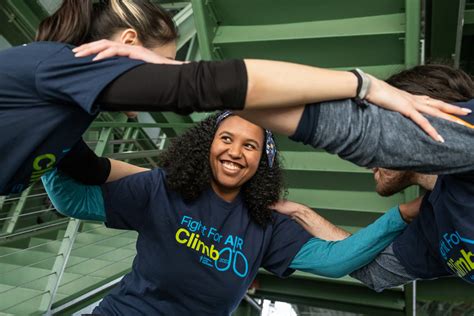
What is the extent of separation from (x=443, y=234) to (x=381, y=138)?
1.46 ft

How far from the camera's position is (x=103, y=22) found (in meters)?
1.10

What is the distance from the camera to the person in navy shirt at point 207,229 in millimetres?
1369

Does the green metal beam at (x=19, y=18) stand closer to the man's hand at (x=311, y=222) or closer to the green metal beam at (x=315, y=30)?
the green metal beam at (x=315, y=30)

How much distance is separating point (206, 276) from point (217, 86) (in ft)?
2.80

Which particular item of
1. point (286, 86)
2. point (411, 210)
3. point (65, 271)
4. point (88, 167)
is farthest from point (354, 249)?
point (65, 271)

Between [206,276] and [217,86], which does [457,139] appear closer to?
[217,86]

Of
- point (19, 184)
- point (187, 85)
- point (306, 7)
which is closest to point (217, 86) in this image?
point (187, 85)

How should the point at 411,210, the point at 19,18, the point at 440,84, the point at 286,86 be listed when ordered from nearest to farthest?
the point at 286,86 < the point at 440,84 < the point at 411,210 < the point at 19,18

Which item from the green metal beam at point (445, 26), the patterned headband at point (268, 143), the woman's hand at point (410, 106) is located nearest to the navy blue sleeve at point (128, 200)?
the patterned headband at point (268, 143)

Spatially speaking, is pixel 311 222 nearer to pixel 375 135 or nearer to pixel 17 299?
pixel 375 135

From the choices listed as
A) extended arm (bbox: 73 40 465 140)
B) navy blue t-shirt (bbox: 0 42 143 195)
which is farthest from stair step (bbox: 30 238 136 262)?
extended arm (bbox: 73 40 465 140)

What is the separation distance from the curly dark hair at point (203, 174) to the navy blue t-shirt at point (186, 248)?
38mm

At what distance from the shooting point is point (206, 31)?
98.9 inches

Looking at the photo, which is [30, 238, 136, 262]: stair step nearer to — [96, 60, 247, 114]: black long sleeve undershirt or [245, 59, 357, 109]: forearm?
[96, 60, 247, 114]: black long sleeve undershirt
